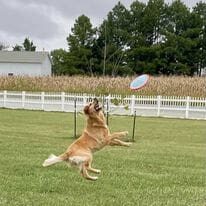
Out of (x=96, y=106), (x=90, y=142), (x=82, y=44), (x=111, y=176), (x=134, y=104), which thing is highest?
(x=82, y=44)

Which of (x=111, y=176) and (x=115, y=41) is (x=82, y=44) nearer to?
(x=115, y=41)

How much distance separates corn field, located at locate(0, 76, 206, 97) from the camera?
31.5 metres

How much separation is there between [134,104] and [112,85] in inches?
383

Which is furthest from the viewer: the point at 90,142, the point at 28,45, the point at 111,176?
the point at 28,45

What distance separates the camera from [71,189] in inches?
261

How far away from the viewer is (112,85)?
111 feet

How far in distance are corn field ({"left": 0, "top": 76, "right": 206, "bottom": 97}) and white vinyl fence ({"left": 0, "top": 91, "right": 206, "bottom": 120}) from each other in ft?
10.5

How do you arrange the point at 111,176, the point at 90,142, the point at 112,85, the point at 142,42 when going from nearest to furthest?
the point at 90,142
the point at 111,176
the point at 112,85
the point at 142,42

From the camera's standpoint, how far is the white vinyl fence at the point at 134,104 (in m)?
23.2

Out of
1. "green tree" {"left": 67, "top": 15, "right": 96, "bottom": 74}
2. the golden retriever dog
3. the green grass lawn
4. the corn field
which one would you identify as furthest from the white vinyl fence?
"green tree" {"left": 67, "top": 15, "right": 96, "bottom": 74}

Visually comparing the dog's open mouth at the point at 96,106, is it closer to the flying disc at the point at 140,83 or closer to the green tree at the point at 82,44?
the flying disc at the point at 140,83

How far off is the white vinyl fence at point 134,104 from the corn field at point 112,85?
126 inches

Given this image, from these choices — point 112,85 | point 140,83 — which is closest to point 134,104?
point 112,85

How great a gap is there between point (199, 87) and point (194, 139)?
18.1 metres
